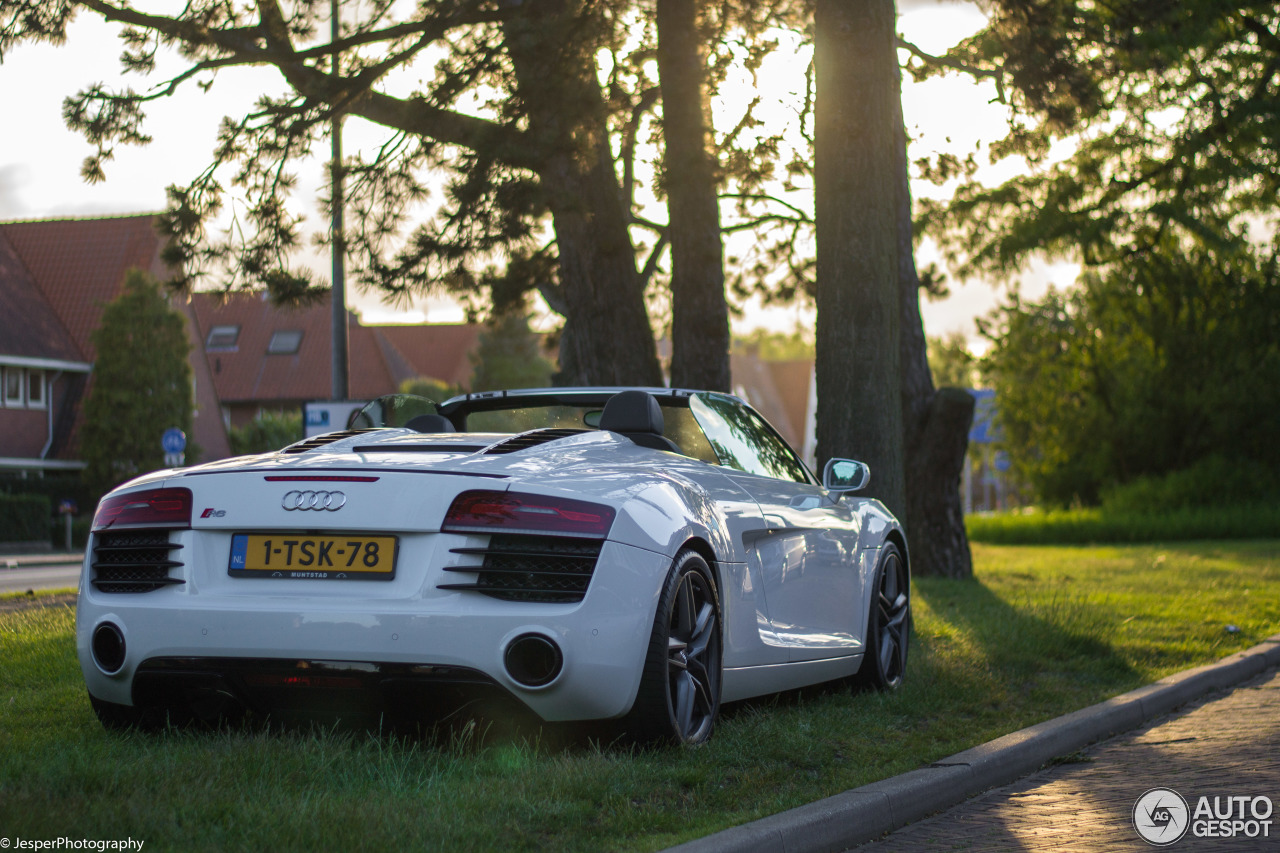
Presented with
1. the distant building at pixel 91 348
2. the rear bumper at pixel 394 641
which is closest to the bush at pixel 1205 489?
the distant building at pixel 91 348

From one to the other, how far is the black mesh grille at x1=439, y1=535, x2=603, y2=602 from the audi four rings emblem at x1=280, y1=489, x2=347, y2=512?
17.0 inches

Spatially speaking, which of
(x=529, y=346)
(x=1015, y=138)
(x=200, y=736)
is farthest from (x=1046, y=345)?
(x=529, y=346)

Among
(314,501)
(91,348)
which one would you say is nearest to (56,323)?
(91,348)

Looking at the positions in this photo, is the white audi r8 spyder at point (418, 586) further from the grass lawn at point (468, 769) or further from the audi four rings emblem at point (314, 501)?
the grass lawn at point (468, 769)

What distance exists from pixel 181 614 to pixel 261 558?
320 millimetres

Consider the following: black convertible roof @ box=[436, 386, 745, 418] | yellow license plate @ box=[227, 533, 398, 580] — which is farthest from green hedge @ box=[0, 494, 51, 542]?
Answer: yellow license plate @ box=[227, 533, 398, 580]

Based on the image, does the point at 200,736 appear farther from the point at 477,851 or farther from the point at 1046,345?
the point at 1046,345

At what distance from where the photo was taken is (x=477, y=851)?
3.59 meters

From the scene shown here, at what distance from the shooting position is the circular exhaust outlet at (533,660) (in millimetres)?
4367

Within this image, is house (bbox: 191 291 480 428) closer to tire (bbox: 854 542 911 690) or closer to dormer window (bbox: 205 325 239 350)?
dormer window (bbox: 205 325 239 350)

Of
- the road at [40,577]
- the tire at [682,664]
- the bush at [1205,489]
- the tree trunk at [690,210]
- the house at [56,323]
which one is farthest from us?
the house at [56,323]

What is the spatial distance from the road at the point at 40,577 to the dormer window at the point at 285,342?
37.7m

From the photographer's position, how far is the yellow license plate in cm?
449

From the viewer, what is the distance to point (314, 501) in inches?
180
